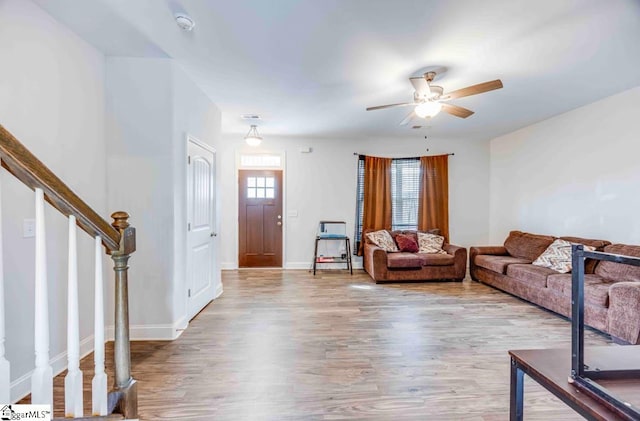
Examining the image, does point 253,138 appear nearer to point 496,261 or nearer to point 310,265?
point 310,265

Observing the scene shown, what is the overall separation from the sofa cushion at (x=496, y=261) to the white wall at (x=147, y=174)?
4365mm

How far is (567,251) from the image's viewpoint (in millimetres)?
3910

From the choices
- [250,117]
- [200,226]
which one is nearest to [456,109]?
[250,117]

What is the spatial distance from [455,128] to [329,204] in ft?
8.94

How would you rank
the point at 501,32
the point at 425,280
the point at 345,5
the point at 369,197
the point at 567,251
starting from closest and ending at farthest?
the point at 345,5, the point at 501,32, the point at 567,251, the point at 425,280, the point at 369,197

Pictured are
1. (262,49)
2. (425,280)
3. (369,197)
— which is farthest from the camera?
(369,197)

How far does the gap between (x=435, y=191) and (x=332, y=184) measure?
210 cm

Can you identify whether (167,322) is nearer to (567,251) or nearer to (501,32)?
(501,32)

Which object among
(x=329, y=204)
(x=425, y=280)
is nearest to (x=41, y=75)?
(x=329, y=204)

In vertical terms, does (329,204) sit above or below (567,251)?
above

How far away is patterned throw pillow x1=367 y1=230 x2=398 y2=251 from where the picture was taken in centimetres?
540

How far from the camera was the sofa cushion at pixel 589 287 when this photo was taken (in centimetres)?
294

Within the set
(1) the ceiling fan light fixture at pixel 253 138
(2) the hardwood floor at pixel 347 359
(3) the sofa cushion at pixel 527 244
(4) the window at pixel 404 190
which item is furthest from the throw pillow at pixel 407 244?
(1) the ceiling fan light fixture at pixel 253 138

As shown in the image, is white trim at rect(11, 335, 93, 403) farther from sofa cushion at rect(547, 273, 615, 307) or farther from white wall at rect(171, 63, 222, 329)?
sofa cushion at rect(547, 273, 615, 307)
